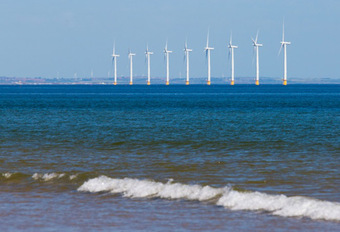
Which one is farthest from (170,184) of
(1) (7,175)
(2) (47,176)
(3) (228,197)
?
(1) (7,175)

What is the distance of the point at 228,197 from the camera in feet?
64.6

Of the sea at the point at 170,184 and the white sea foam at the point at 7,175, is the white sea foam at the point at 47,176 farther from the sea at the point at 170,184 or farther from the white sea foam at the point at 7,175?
the white sea foam at the point at 7,175

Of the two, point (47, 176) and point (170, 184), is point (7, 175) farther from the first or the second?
point (170, 184)

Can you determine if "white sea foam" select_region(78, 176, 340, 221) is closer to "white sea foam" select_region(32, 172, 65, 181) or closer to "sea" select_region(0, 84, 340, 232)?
"sea" select_region(0, 84, 340, 232)

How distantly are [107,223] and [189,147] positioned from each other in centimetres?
2391

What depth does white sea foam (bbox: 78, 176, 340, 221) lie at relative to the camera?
57.9ft

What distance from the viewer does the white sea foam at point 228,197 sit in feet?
57.9

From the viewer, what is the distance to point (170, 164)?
100ft

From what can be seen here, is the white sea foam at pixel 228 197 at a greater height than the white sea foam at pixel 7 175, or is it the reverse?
the white sea foam at pixel 228 197

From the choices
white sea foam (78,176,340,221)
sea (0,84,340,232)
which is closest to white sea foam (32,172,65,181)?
sea (0,84,340,232)

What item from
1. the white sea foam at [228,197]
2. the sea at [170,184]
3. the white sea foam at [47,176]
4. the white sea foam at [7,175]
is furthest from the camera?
the white sea foam at [7,175]

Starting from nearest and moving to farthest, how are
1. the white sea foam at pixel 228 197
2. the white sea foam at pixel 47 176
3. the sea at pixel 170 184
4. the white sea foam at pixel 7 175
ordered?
1. the sea at pixel 170 184
2. the white sea foam at pixel 228 197
3. the white sea foam at pixel 47 176
4. the white sea foam at pixel 7 175

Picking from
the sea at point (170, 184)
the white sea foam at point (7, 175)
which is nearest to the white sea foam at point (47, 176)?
the sea at point (170, 184)

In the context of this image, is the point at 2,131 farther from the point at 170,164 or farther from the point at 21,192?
the point at 21,192
